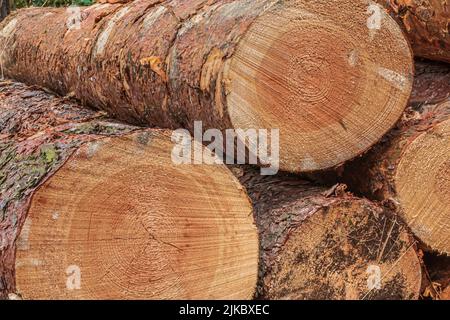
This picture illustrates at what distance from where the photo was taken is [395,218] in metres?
2.43

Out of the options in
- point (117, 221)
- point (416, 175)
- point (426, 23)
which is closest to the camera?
point (117, 221)

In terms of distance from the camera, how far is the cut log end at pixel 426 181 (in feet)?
8.25

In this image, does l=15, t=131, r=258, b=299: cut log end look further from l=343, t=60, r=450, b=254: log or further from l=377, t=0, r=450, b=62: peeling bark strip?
l=377, t=0, r=450, b=62: peeling bark strip

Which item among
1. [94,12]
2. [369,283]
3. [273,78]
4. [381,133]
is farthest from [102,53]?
[369,283]

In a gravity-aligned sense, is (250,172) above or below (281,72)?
below

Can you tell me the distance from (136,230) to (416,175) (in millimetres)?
1171

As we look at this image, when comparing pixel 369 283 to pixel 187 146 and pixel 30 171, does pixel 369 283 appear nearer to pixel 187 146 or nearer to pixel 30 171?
pixel 187 146

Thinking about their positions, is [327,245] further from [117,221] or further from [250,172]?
[117,221]

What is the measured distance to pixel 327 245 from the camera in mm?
2277

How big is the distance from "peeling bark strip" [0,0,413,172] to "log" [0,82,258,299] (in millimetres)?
308

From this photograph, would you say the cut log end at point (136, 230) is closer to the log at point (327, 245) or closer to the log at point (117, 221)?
the log at point (117, 221)

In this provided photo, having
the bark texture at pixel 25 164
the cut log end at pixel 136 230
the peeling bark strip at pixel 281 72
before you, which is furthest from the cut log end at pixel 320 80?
the bark texture at pixel 25 164

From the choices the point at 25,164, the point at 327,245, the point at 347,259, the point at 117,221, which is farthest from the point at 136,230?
the point at 347,259

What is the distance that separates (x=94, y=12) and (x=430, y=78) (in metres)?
1.81
